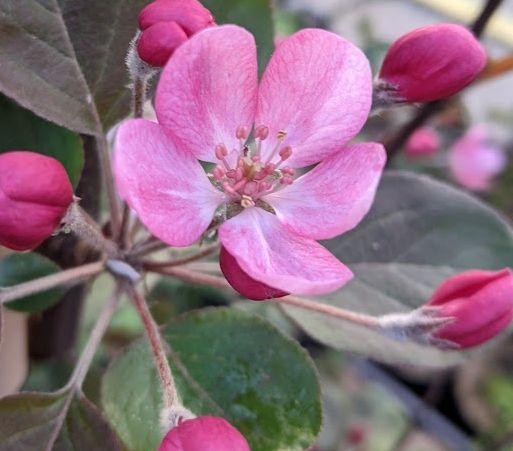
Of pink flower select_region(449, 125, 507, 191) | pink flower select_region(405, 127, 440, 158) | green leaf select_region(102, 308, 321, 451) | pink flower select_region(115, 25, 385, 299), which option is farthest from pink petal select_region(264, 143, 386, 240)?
pink flower select_region(449, 125, 507, 191)

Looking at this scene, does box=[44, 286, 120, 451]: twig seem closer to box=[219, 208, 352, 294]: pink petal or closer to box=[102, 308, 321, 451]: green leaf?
box=[102, 308, 321, 451]: green leaf

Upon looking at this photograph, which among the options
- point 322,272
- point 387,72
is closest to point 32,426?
point 322,272

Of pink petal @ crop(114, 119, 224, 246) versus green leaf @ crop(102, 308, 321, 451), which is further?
green leaf @ crop(102, 308, 321, 451)

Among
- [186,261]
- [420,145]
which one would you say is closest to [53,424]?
[186,261]

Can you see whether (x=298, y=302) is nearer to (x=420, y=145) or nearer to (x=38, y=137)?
(x=38, y=137)

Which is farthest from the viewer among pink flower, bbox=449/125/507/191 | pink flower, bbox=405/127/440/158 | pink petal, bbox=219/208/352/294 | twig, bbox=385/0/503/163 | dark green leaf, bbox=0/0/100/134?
pink flower, bbox=449/125/507/191

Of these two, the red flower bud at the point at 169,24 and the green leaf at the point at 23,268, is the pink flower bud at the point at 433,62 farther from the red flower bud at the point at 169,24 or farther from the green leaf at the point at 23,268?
the green leaf at the point at 23,268
